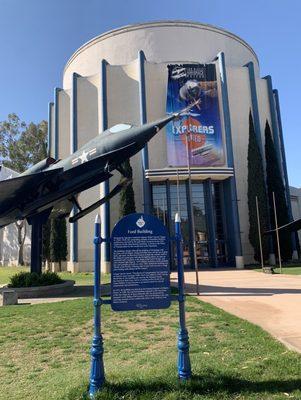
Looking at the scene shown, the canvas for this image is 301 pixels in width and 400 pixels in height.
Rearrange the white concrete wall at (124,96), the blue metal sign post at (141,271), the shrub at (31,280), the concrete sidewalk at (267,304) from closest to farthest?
the blue metal sign post at (141,271) < the concrete sidewalk at (267,304) < the shrub at (31,280) < the white concrete wall at (124,96)

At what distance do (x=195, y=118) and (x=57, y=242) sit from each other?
50.7 ft

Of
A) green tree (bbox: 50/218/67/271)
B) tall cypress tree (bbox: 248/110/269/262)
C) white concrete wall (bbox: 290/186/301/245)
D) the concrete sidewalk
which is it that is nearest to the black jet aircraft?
the concrete sidewalk

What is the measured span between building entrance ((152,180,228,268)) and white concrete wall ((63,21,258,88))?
11716 mm

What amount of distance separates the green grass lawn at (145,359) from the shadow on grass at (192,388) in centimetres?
1

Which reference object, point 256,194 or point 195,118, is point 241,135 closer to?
point 195,118

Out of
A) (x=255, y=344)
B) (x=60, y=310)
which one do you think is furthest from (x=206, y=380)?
(x=60, y=310)

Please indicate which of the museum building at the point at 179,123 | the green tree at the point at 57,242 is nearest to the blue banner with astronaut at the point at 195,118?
the museum building at the point at 179,123

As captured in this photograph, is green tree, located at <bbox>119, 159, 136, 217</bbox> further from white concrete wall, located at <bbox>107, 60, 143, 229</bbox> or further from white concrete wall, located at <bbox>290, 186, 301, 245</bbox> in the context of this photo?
white concrete wall, located at <bbox>290, 186, 301, 245</bbox>

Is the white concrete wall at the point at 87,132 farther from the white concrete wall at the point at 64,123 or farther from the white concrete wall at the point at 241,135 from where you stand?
the white concrete wall at the point at 241,135

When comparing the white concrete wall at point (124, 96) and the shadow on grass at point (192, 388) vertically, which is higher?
the white concrete wall at point (124, 96)

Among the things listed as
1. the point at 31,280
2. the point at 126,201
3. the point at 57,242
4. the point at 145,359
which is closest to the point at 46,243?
the point at 57,242

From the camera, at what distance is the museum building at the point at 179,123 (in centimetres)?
2998

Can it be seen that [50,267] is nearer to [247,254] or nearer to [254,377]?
[247,254]

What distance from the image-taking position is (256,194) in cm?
3011
